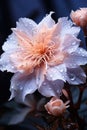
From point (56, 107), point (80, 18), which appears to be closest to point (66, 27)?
point (80, 18)

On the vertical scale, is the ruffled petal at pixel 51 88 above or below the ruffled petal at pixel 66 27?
below

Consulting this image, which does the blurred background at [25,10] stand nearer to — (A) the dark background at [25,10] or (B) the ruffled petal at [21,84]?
(A) the dark background at [25,10]

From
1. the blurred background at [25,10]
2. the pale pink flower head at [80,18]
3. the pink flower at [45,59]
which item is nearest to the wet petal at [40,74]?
the pink flower at [45,59]

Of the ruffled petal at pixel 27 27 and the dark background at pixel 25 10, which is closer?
the ruffled petal at pixel 27 27

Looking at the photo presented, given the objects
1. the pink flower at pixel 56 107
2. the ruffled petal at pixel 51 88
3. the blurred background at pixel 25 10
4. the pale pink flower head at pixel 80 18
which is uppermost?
the blurred background at pixel 25 10

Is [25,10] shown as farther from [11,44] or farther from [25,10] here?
[11,44]

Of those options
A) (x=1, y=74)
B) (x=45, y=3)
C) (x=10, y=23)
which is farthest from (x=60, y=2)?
(x=1, y=74)
